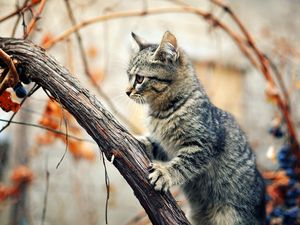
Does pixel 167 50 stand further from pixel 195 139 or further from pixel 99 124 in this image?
pixel 99 124

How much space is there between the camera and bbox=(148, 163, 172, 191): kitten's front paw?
7.04 feet

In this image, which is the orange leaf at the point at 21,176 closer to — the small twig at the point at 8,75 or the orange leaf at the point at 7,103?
the orange leaf at the point at 7,103

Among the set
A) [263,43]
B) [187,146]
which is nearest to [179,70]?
[187,146]

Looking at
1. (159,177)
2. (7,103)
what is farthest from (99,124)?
(7,103)

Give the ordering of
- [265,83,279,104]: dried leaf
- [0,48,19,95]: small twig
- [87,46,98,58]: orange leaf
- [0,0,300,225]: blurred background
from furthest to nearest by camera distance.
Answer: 1. [87,46,98,58]: orange leaf
2. [0,0,300,225]: blurred background
3. [265,83,279,104]: dried leaf
4. [0,48,19,95]: small twig

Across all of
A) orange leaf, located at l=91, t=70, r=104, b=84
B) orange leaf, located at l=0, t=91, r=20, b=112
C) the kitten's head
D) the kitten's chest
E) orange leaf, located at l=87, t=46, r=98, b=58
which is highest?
orange leaf, located at l=87, t=46, r=98, b=58

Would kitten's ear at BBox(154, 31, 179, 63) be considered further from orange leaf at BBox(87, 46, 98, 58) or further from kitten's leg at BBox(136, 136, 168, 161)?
orange leaf at BBox(87, 46, 98, 58)

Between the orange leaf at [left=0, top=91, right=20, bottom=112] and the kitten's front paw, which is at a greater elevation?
the orange leaf at [left=0, top=91, right=20, bottom=112]

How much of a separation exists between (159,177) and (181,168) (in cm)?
25

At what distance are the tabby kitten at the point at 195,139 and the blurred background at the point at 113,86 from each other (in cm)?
144

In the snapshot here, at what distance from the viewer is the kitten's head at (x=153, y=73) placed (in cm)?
261

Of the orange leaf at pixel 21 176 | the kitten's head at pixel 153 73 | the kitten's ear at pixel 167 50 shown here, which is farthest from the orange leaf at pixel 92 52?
the kitten's ear at pixel 167 50

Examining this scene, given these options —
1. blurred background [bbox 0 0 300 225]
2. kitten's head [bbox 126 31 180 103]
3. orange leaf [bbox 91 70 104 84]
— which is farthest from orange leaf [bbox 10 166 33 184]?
kitten's head [bbox 126 31 180 103]

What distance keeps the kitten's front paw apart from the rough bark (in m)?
0.03
